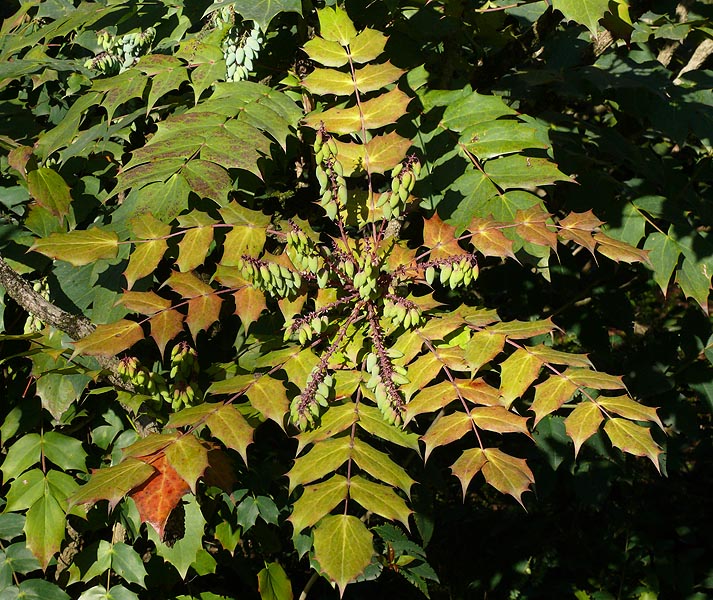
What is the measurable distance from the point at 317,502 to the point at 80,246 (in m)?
0.61

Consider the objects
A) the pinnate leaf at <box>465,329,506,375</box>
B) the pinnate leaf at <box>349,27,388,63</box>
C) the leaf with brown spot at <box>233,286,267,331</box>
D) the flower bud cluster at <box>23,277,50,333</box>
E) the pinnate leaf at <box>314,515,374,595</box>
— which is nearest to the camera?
the pinnate leaf at <box>314,515,374,595</box>

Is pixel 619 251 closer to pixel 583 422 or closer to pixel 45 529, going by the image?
pixel 583 422

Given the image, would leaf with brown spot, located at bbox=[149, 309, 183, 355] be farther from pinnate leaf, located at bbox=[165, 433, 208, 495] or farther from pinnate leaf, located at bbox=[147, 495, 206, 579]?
pinnate leaf, located at bbox=[147, 495, 206, 579]

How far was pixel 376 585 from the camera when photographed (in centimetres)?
287

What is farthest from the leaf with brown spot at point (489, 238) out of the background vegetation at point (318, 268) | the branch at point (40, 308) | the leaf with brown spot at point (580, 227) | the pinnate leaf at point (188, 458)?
the branch at point (40, 308)

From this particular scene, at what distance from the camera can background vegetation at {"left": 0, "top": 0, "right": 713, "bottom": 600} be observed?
4.37ft

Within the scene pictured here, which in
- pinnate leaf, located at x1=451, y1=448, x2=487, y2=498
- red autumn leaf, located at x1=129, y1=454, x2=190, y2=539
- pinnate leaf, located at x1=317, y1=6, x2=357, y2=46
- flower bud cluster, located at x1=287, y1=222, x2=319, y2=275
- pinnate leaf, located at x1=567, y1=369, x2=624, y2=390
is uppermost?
pinnate leaf, located at x1=317, y1=6, x2=357, y2=46

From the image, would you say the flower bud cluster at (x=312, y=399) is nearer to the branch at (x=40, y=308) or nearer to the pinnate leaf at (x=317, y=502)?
the pinnate leaf at (x=317, y=502)

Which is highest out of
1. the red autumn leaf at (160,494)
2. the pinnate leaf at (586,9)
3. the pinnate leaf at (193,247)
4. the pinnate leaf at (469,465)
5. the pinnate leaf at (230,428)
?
the pinnate leaf at (586,9)

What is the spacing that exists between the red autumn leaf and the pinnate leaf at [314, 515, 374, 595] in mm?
218

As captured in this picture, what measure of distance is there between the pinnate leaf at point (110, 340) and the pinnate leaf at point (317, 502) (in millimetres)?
392

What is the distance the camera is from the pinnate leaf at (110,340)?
52.0 inches

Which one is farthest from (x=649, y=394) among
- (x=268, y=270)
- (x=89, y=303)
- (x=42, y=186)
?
(x=42, y=186)

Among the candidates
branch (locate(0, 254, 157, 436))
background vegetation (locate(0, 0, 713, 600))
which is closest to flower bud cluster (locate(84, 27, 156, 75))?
background vegetation (locate(0, 0, 713, 600))
